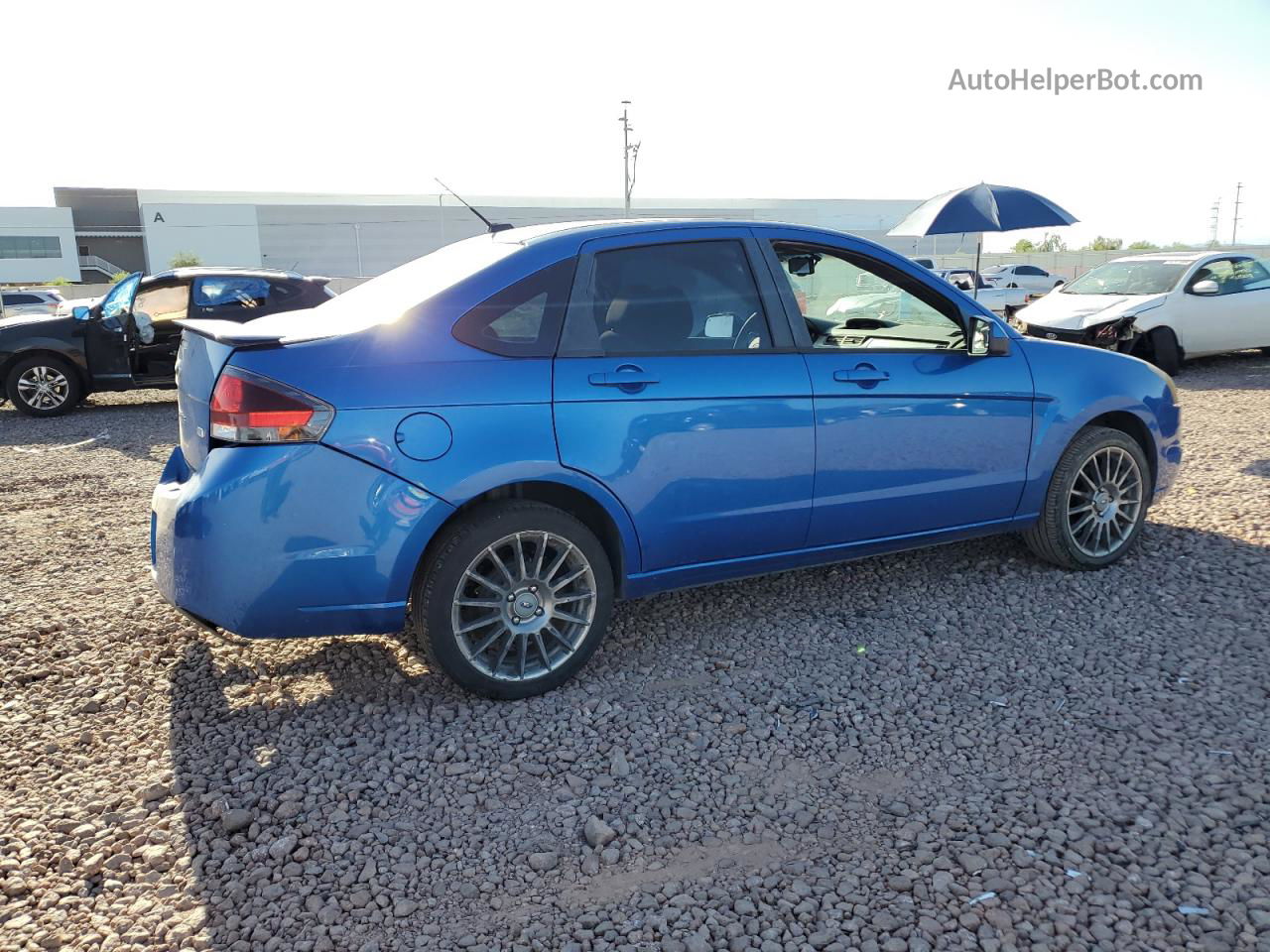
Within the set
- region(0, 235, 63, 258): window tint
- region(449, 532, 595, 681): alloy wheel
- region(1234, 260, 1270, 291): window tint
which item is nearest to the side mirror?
region(449, 532, 595, 681): alloy wheel

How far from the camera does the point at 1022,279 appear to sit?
3616cm

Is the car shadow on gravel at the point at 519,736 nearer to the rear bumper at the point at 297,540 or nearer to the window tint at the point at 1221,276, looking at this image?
the rear bumper at the point at 297,540

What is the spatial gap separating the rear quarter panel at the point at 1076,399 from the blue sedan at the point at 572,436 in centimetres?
3

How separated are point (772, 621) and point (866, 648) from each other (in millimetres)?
481

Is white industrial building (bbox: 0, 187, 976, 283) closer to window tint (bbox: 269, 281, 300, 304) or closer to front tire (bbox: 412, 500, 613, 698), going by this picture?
window tint (bbox: 269, 281, 300, 304)

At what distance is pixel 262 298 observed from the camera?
11703 millimetres

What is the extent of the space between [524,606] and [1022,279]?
3621 centimetres

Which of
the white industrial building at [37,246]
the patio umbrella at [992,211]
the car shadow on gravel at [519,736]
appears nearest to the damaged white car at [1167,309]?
the patio umbrella at [992,211]

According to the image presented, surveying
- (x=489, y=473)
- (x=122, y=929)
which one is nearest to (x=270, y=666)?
(x=489, y=473)

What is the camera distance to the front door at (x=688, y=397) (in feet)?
12.3

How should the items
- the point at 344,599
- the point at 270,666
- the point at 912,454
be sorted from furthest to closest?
the point at 912,454 < the point at 270,666 < the point at 344,599

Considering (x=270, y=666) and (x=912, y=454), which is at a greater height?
(x=912, y=454)

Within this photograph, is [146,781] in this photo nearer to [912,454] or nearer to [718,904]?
[718,904]

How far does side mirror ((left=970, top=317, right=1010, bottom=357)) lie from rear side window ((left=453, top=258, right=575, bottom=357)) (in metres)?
1.95
